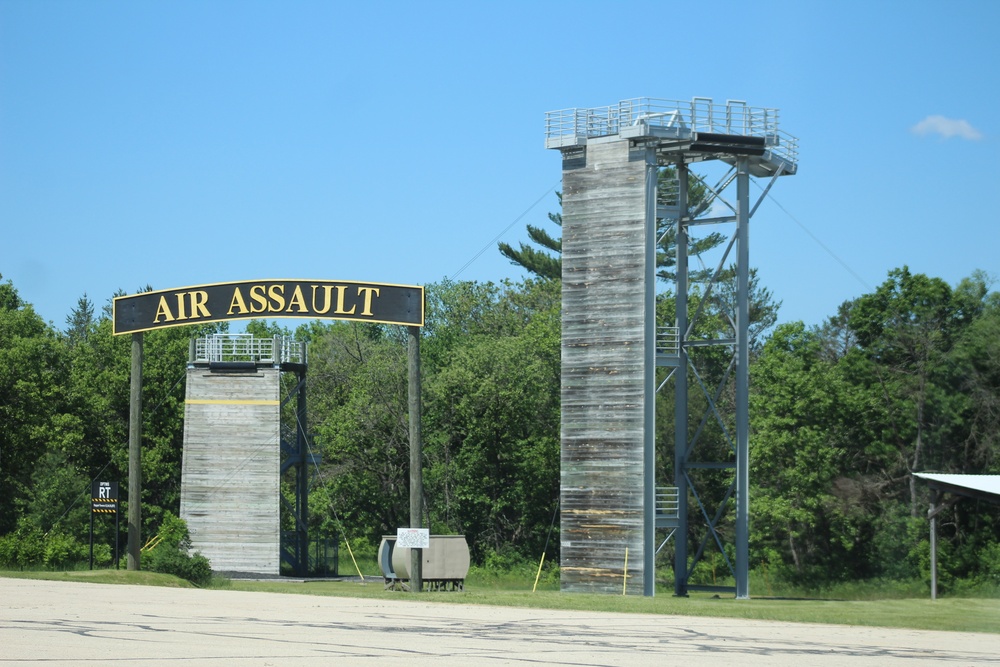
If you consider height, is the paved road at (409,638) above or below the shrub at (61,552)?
above

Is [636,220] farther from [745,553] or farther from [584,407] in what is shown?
[745,553]

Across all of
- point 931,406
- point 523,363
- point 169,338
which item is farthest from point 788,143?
point 169,338

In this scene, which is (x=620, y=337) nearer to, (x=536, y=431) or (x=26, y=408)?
(x=536, y=431)

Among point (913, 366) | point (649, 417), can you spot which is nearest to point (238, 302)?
point (649, 417)

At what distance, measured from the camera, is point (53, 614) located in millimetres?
22531

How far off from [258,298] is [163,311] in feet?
11.0

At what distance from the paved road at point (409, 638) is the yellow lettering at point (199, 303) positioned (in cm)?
1256

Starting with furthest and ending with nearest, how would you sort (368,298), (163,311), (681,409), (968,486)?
(681,409)
(163,311)
(368,298)
(968,486)

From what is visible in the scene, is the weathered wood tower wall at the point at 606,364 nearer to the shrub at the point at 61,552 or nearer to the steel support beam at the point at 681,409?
the steel support beam at the point at 681,409

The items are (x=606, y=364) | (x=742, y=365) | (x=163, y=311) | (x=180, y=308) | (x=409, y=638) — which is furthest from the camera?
(x=742, y=365)

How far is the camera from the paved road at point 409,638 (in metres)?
16.4

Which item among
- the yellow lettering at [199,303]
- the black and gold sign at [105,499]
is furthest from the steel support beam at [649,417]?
the black and gold sign at [105,499]

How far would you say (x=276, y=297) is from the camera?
37688mm

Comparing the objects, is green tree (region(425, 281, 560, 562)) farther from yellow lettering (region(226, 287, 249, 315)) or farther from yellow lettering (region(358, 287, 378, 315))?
yellow lettering (region(358, 287, 378, 315))
